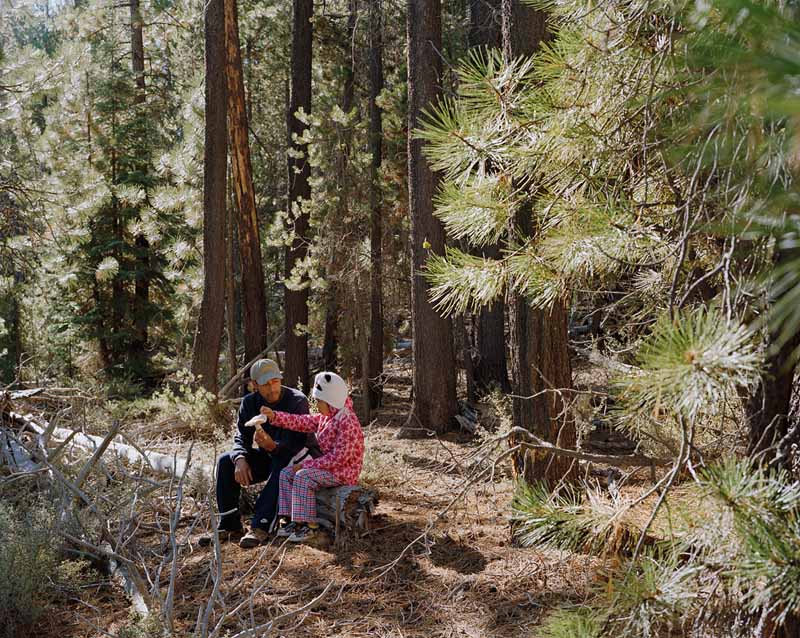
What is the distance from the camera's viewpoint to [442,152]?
294 cm

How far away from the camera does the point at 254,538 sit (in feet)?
18.2

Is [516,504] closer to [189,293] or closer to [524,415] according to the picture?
[524,415]

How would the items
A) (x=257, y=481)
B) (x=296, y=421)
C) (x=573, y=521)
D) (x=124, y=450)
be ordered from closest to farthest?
(x=573, y=521) < (x=296, y=421) < (x=257, y=481) < (x=124, y=450)

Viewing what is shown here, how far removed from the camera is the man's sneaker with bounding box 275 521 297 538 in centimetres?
554

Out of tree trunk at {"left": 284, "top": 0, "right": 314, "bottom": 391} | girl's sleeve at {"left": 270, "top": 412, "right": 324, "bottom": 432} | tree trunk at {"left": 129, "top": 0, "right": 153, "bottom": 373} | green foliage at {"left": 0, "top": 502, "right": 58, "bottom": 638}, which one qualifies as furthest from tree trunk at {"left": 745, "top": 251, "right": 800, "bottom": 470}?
tree trunk at {"left": 129, "top": 0, "right": 153, "bottom": 373}

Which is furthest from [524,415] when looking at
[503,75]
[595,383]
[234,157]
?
[234,157]

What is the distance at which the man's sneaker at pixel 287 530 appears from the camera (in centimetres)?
554

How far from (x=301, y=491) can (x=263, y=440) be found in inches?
20.2

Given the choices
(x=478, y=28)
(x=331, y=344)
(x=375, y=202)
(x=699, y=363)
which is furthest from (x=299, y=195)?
(x=699, y=363)

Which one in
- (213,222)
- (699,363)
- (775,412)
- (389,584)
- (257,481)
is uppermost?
(213,222)

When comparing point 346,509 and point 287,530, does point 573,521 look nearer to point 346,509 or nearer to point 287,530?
point 346,509

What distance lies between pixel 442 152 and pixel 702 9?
132 cm

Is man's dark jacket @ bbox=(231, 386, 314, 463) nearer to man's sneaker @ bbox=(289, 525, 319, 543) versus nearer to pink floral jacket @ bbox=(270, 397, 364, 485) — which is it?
pink floral jacket @ bbox=(270, 397, 364, 485)

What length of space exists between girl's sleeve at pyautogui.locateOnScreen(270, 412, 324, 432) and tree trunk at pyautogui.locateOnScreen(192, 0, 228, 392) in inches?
208
